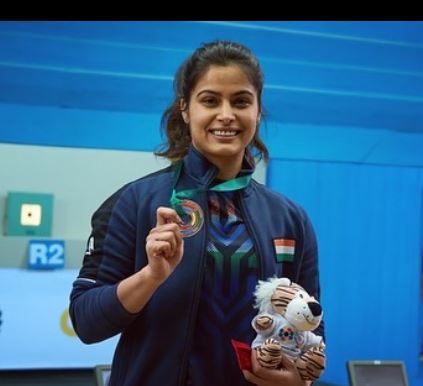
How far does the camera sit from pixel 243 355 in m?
0.98

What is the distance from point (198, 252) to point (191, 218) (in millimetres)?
53

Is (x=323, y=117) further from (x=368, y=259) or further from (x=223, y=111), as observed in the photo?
(x=223, y=111)

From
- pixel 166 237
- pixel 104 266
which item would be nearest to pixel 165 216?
pixel 166 237

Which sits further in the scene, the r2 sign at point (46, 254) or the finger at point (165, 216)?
the r2 sign at point (46, 254)

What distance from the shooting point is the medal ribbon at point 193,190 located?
1.05 metres

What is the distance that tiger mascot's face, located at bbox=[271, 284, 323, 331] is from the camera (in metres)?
1.02

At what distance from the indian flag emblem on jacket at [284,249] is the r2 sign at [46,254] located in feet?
5.90

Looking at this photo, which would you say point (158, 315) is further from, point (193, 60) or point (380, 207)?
point (380, 207)

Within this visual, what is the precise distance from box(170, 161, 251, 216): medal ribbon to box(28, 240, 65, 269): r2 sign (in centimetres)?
172

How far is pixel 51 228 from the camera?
2.75 meters

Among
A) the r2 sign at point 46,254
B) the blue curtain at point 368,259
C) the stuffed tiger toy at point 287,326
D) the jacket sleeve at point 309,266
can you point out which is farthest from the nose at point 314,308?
the blue curtain at point 368,259

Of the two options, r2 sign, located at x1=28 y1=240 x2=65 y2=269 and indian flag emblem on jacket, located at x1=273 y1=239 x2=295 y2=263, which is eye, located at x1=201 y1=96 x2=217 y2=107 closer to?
indian flag emblem on jacket, located at x1=273 y1=239 x2=295 y2=263

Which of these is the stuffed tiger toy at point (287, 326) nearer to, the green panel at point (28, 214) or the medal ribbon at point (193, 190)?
the medal ribbon at point (193, 190)

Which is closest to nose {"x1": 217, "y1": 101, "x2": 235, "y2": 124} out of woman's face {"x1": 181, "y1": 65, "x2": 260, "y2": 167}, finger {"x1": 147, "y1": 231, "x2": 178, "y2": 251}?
woman's face {"x1": 181, "y1": 65, "x2": 260, "y2": 167}
